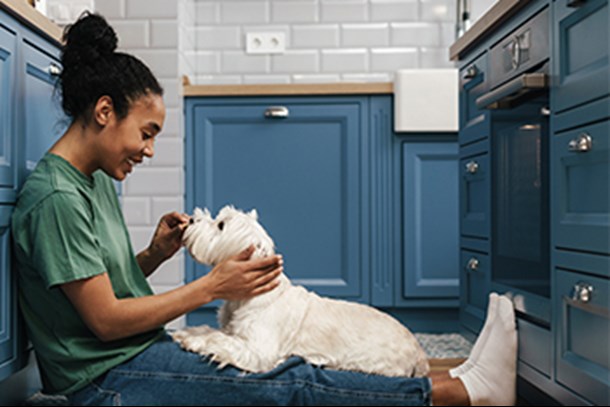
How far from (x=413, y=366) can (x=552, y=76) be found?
78 centimetres

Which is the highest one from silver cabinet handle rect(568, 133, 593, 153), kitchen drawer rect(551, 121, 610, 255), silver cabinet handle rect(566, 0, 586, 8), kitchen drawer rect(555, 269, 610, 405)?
silver cabinet handle rect(566, 0, 586, 8)

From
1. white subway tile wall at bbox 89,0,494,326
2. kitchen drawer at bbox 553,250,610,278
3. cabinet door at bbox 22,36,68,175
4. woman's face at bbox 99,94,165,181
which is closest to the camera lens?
kitchen drawer at bbox 553,250,610,278

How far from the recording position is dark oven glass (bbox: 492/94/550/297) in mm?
Answer: 1508

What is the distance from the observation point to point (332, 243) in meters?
2.88

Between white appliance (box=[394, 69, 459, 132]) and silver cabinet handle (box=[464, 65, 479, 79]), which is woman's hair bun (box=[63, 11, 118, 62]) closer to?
silver cabinet handle (box=[464, 65, 479, 79])

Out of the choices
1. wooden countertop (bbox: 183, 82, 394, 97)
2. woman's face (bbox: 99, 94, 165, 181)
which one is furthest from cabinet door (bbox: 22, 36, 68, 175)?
wooden countertop (bbox: 183, 82, 394, 97)

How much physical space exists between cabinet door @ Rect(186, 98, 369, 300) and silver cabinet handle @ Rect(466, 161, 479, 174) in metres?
0.84

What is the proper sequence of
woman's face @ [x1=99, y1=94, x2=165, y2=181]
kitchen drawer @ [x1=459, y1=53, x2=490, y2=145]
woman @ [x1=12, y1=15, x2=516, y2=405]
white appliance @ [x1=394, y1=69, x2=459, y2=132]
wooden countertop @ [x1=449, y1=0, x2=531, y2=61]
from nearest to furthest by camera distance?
1. woman @ [x1=12, y1=15, x2=516, y2=405]
2. woman's face @ [x1=99, y1=94, x2=165, y2=181]
3. wooden countertop @ [x1=449, y1=0, x2=531, y2=61]
4. kitchen drawer @ [x1=459, y1=53, x2=490, y2=145]
5. white appliance @ [x1=394, y1=69, x2=459, y2=132]

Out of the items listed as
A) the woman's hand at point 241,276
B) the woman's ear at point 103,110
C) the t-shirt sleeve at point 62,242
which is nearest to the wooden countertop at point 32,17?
the woman's ear at point 103,110

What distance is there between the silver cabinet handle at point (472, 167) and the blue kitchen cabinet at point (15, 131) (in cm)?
124

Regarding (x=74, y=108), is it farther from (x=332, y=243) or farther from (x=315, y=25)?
(x=315, y=25)

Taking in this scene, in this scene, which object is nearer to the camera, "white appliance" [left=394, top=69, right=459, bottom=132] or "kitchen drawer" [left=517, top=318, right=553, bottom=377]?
"kitchen drawer" [left=517, top=318, right=553, bottom=377]

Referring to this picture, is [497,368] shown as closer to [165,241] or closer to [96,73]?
[165,241]

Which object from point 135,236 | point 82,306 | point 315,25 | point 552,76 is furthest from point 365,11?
point 82,306
